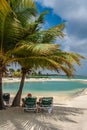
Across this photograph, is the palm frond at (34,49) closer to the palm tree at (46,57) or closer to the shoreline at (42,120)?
the palm tree at (46,57)

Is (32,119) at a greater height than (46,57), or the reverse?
(46,57)

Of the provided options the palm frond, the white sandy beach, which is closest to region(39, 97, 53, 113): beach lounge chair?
the white sandy beach

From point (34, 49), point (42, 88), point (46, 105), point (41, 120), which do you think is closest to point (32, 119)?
point (41, 120)

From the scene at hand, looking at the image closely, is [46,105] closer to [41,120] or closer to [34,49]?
[41,120]

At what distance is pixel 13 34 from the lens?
45.0 ft

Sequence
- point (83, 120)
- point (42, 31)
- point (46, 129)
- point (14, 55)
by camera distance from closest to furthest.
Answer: point (46, 129) → point (83, 120) → point (14, 55) → point (42, 31)

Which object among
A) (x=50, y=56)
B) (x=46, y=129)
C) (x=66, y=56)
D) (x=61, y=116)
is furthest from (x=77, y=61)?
(x=46, y=129)

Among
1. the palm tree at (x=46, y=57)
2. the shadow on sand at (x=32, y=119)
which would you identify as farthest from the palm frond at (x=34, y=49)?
the shadow on sand at (x=32, y=119)

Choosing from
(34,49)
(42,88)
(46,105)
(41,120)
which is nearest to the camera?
(41,120)

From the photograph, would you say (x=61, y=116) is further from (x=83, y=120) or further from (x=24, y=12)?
(x=24, y=12)

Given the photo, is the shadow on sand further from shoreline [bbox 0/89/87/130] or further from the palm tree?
the palm tree

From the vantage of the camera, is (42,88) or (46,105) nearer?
(46,105)

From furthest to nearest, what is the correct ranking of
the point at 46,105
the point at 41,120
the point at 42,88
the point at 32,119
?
the point at 42,88
the point at 46,105
the point at 32,119
the point at 41,120

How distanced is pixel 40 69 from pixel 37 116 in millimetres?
2946
